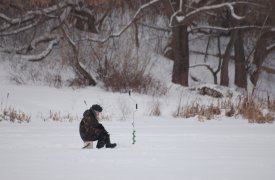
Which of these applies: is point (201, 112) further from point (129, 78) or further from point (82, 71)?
point (82, 71)

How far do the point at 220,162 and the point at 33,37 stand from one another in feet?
63.4

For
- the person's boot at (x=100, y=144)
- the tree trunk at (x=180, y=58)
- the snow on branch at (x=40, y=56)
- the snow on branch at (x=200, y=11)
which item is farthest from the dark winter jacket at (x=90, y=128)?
the tree trunk at (x=180, y=58)

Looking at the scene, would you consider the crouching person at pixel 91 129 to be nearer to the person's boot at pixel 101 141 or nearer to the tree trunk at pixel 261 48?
the person's boot at pixel 101 141

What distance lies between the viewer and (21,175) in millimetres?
7418

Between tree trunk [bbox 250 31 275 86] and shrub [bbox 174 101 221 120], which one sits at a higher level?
tree trunk [bbox 250 31 275 86]

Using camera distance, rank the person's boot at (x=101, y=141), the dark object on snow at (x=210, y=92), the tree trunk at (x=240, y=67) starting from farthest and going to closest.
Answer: the tree trunk at (x=240, y=67)
the dark object on snow at (x=210, y=92)
the person's boot at (x=101, y=141)

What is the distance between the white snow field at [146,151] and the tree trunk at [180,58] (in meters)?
9.28

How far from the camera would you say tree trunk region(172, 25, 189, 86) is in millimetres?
25844

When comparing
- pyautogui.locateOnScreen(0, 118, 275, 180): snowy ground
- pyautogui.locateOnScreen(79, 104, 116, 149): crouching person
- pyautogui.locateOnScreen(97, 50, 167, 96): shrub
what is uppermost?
pyautogui.locateOnScreen(97, 50, 167, 96): shrub

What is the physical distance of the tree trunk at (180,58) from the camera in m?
25.8

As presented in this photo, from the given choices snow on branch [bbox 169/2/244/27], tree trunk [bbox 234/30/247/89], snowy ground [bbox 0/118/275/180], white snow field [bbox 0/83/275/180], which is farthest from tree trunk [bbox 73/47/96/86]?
snowy ground [bbox 0/118/275/180]

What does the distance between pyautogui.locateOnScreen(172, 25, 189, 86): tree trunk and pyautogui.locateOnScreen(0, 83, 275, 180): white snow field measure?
928 cm

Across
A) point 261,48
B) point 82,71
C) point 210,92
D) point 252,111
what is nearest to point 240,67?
point 261,48

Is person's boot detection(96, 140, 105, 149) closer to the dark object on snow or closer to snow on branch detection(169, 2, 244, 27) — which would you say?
the dark object on snow
